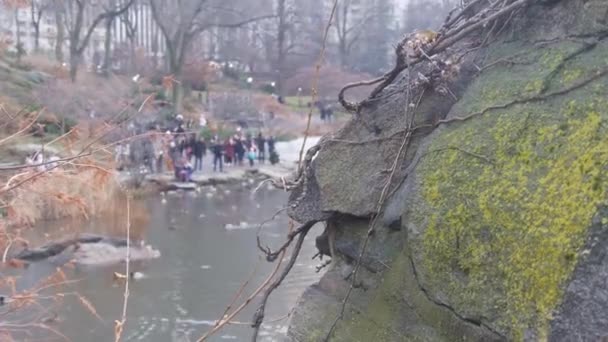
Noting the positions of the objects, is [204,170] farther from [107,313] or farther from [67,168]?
[67,168]

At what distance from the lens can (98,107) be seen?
23.3 m

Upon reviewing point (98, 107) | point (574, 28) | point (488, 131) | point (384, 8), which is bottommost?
point (98, 107)

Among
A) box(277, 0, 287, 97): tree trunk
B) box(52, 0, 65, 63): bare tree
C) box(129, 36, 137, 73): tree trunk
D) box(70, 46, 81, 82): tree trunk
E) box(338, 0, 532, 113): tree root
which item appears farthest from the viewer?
box(277, 0, 287, 97): tree trunk

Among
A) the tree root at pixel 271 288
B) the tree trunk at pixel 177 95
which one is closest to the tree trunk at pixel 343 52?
the tree trunk at pixel 177 95

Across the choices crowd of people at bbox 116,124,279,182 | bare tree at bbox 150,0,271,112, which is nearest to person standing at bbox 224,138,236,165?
crowd of people at bbox 116,124,279,182

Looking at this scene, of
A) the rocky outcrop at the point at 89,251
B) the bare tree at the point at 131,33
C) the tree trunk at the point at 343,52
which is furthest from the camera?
the tree trunk at the point at 343,52

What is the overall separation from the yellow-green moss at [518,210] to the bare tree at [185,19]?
3356cm

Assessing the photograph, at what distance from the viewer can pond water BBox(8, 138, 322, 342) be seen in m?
10.5

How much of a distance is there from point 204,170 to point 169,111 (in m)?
5.12

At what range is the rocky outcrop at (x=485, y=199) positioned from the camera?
1.66 metres

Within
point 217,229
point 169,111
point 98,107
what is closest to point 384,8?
point 169,111

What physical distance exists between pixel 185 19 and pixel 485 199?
35.1m

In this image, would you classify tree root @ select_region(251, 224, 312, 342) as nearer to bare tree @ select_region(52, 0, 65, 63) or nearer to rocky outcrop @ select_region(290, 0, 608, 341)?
rocky outcrop @ select_region(290, 0, 608, 341)

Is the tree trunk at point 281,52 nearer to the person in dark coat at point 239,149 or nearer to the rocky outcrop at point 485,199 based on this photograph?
the person in dark coat at point 239,149
